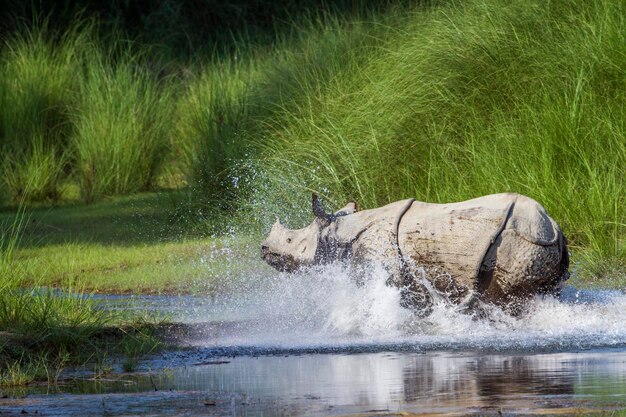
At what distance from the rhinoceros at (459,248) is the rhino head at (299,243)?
0.01 meters

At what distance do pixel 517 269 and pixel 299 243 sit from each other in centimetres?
158

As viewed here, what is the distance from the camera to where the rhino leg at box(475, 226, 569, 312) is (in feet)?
27.4

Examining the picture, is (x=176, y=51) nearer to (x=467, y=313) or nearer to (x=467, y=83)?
(x=467, y=83)

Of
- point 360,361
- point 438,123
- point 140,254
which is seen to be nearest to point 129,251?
point 140,254

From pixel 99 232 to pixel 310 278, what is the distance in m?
7.16

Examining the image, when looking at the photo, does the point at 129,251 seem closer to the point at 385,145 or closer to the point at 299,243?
the point at 385,145

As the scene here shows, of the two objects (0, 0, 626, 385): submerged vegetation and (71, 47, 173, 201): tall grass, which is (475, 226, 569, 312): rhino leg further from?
(71, 47, 173, 201): tall grass

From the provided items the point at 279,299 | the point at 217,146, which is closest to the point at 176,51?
the point at 217,146

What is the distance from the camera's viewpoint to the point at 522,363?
711cm

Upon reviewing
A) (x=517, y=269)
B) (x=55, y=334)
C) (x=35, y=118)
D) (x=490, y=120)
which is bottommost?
(x=55, y=334)

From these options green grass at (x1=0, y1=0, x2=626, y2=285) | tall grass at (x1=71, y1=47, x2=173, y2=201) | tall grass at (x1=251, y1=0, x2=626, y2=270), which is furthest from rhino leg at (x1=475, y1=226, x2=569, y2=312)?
tall grass at (x1=71, y1=47, x2=173, y2=201)

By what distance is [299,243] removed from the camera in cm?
912

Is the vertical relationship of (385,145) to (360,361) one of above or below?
above

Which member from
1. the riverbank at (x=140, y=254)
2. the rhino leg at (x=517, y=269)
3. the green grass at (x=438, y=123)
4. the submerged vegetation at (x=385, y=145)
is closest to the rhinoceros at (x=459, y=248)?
the rhino leg at (x=517, y=269)
